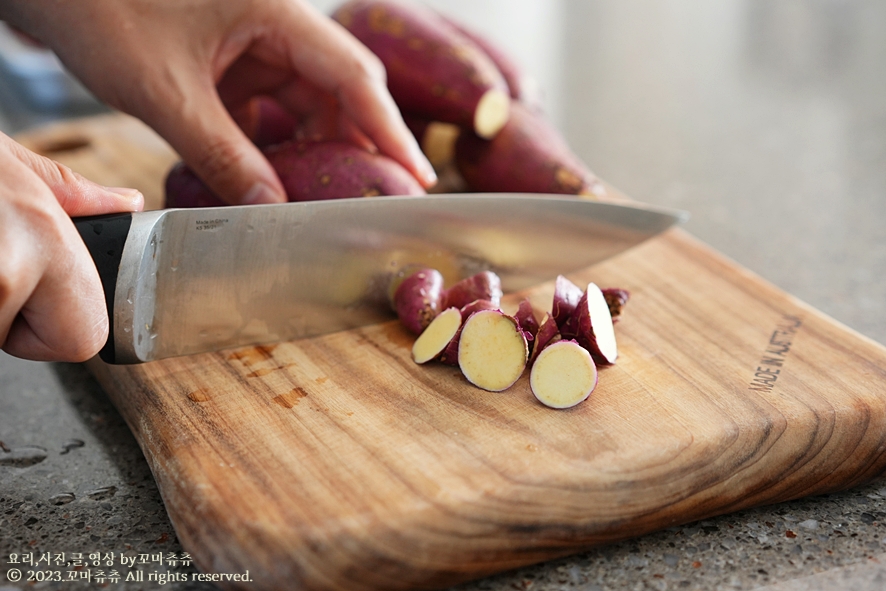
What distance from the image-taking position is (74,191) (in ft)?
3.13

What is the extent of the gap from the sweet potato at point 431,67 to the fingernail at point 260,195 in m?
0.49

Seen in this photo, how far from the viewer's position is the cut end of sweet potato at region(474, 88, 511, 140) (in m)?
1.62

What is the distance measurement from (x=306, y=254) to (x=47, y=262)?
0.38 metres

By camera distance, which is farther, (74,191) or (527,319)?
(527,319)

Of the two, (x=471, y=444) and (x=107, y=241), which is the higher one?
(x=107, y=241)

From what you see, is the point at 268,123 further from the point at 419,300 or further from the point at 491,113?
the point at 419,300

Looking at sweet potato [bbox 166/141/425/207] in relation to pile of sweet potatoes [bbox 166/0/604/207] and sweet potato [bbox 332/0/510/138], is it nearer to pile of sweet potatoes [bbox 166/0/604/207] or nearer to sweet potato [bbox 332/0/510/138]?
pile of sweet potatoes [bbox 166/0/604/207]


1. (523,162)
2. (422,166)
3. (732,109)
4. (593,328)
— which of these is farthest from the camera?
(732,109)

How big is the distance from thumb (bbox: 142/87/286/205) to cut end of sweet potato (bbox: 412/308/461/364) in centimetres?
37

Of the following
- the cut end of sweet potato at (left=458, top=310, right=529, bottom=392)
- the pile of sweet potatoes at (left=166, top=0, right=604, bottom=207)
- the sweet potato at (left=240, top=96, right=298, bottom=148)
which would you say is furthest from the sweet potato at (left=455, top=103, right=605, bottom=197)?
the cut end of sweet potato at (left=458, top=310, right=529, bottom=392)

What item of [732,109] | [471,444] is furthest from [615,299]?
[732,109]

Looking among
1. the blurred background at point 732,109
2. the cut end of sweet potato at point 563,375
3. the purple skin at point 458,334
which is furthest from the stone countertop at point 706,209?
the purple skin at point 458,334

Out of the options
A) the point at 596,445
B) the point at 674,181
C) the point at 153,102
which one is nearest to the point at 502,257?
the point at 596,445

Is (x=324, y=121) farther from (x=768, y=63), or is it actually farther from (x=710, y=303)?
(x=768, y=63)
